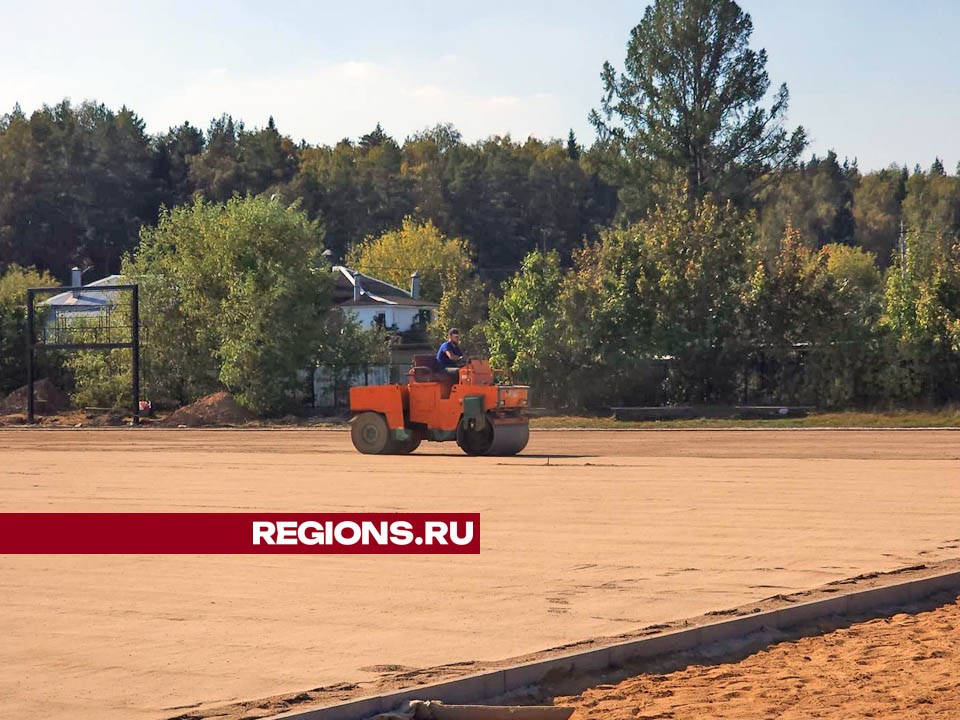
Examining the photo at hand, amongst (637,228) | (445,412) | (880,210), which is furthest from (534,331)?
(880,210)

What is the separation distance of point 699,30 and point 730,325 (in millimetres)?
27419

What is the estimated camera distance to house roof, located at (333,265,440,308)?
9068cm

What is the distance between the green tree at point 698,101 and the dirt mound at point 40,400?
3128cm

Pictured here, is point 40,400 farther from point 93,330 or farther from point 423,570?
point 423,570

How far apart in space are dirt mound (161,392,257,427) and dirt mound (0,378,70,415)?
321 inches

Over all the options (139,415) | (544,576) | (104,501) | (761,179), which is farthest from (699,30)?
(544,576)

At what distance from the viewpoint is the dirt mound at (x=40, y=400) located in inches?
2223

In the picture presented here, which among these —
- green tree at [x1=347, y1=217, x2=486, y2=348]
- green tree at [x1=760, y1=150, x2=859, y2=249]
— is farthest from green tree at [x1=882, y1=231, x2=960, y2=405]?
green tree at [x1=760, y1=150, x2=859, y2=249]

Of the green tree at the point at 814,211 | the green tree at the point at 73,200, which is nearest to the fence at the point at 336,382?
the green tree at the point at 73,200

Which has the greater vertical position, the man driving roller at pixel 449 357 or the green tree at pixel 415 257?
the green tree at pixel 415 257

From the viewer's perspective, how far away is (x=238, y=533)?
16.8 metres

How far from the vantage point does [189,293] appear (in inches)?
2156

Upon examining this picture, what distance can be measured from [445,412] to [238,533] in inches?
476

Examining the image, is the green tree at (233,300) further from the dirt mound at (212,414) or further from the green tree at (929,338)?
the green tree at (929,338)
